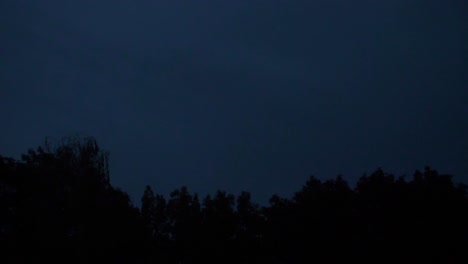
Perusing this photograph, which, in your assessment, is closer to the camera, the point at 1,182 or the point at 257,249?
the point at 1,182

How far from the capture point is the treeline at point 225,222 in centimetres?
1596

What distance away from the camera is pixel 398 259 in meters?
16.2

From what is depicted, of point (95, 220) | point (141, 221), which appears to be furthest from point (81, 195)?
point (141, 221)

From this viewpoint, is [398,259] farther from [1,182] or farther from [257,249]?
[1,182]

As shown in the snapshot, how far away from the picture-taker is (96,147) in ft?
72.8

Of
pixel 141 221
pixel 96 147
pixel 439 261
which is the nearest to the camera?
pixel 439 261

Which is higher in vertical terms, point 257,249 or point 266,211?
point 266,211

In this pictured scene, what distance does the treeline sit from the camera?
15961 mm

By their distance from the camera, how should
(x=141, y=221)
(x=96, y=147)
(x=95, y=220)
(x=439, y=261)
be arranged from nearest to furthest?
(x=439, y=261) → (x=95, y=220) → (x=141, y=221) → (x=96, y=147)

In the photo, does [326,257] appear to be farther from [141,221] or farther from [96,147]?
[96,147]

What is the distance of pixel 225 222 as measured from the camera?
60.3 feet

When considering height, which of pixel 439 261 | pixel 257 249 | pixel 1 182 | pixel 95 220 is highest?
pixel 1 182

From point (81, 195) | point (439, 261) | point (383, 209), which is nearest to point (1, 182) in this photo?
point (81, 195)

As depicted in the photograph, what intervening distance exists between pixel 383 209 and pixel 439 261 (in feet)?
Answer: 8.52
